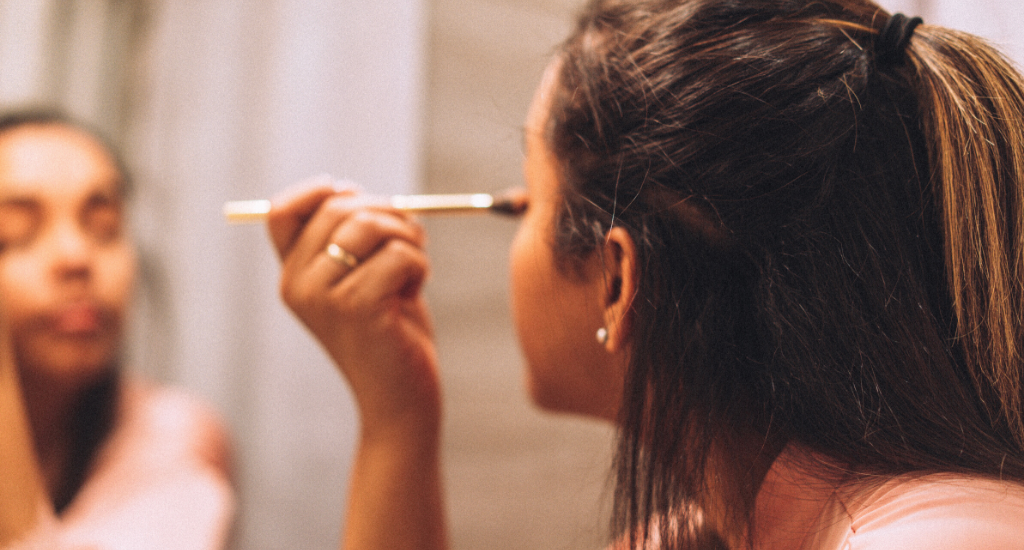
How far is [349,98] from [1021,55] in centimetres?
75

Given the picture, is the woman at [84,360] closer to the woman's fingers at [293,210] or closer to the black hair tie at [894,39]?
the woman's fingers at [293,210]

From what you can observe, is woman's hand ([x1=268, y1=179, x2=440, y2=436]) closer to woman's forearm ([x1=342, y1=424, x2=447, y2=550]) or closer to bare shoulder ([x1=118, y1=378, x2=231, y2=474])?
woman's forearm ([x1=342, y1=424, x2=447, y2=550])

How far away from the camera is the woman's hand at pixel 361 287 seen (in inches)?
20.2

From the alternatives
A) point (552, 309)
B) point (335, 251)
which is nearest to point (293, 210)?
point (335, 251)

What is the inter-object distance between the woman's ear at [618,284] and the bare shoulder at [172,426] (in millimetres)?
598

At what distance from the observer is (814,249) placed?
371mm

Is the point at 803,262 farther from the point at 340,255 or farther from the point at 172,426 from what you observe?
the point at 172,426

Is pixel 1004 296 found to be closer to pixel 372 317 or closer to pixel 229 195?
pixel 372 317

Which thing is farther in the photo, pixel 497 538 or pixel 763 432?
pixel 497 538

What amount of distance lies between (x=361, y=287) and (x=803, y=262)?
12.7 inches

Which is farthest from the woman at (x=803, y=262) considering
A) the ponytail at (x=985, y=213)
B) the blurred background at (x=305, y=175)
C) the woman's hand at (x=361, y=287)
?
the blurred background at (x=305, y=175)

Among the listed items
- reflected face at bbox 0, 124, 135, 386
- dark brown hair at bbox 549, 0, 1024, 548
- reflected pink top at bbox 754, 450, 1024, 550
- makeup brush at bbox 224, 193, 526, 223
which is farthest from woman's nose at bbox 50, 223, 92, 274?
reflected pink top at bbox 754, 450, 1024, 550

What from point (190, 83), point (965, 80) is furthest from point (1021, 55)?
point (190, 83)

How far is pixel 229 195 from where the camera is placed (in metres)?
0.98
